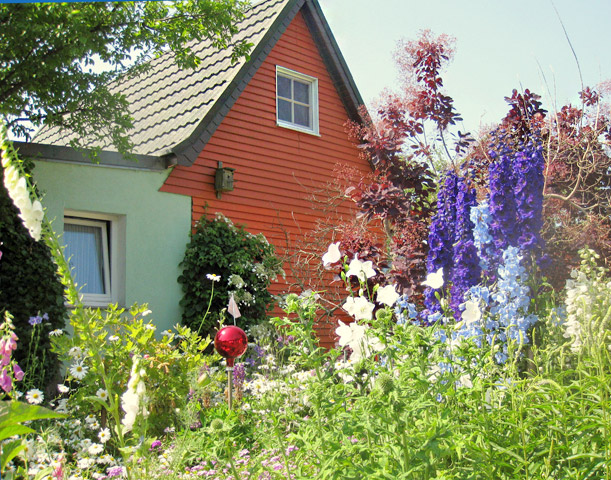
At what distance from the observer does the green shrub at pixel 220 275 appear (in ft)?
28.9

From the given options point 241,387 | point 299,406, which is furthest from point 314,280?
point 299,406

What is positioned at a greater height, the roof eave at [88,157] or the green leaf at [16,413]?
the roof eave at [88,157]

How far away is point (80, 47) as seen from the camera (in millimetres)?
6535

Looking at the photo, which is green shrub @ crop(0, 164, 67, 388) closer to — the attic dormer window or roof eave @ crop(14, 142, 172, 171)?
roof eave @ crop(14, 142, 172, 171)

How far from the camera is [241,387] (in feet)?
19.2

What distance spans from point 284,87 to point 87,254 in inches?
196

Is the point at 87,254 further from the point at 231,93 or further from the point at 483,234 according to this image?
the point at 483,234

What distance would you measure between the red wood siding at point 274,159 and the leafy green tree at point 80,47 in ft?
7.00

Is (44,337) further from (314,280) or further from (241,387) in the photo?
(314,280)

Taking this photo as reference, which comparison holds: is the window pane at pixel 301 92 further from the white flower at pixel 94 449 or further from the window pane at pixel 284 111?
the white flower at pixel 94 449

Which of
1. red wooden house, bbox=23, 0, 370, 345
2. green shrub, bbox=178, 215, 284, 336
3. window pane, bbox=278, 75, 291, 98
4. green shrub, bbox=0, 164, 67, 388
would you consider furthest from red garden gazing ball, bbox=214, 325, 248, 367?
window pane, bbox=278, 75, 291, 98

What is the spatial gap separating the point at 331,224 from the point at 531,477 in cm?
889

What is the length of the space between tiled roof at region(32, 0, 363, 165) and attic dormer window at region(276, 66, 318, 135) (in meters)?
0.63

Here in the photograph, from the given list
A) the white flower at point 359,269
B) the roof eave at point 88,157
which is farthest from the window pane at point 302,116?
the white flower at point 359,269
